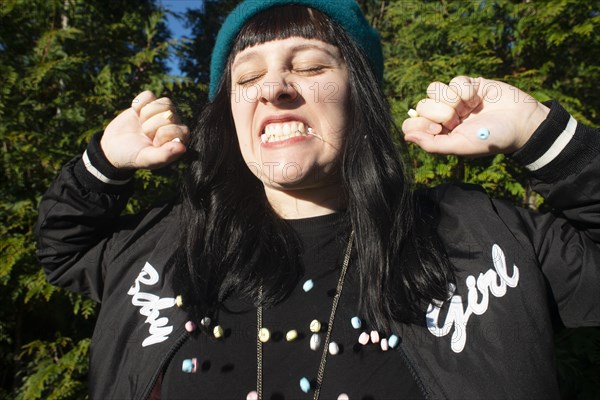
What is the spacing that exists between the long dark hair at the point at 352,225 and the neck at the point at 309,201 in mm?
47

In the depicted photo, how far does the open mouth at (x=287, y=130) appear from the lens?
142 cm

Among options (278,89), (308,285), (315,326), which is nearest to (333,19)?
(278,89)

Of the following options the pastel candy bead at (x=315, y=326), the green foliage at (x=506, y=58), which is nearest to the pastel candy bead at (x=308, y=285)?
the pastel candy bead at (x=315, y=326)

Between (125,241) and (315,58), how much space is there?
92 cm

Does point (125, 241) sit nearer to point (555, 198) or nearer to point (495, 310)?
point (495, 310)

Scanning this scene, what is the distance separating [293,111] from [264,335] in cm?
71

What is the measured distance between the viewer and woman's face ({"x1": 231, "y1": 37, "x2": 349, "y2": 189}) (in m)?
1.41

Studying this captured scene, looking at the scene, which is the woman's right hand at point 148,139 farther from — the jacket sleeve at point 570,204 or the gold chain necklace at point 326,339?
the jacket sleeve at point 570,204

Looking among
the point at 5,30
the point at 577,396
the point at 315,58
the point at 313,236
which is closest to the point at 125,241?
the point at 313,236

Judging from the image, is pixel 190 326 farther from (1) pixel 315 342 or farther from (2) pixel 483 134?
(2) pixel 483 134

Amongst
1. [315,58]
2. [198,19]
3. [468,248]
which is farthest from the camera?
[198,19]

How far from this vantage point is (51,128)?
9.51 feet

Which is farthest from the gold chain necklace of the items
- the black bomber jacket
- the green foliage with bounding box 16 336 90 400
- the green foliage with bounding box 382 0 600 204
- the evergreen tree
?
the green foliage with bounding box 16 336 90 400

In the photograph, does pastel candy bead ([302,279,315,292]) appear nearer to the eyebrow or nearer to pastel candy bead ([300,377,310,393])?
pastel candy bead ([300,377,310,393])
